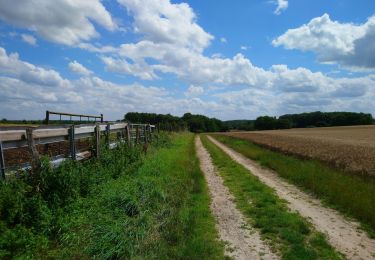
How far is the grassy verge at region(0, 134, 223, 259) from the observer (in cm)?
532

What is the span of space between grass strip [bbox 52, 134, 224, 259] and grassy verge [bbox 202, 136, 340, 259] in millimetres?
1025

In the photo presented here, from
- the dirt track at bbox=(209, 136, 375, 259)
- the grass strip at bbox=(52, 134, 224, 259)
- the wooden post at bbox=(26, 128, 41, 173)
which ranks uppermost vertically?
the wooden post at bbox=(26, 128, 41, 173)

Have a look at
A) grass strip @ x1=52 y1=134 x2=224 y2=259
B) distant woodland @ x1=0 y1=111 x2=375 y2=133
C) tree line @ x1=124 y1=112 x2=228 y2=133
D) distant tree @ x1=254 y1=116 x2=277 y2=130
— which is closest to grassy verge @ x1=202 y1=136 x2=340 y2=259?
grass strip @ x1=52 y1=134 x2=224 y2=259

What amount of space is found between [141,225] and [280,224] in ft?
9.63

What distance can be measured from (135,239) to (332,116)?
407 feet

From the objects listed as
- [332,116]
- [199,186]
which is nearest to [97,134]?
[199,186]

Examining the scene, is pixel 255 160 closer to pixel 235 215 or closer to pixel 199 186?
pixel 199 186

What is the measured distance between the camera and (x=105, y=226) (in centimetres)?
623

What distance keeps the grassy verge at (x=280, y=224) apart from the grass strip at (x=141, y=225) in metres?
1.03

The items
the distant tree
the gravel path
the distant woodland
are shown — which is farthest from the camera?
the distant tree

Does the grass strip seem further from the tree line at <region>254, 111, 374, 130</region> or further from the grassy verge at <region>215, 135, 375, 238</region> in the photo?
the tree line at <region>254, 111, 374, 130</region>

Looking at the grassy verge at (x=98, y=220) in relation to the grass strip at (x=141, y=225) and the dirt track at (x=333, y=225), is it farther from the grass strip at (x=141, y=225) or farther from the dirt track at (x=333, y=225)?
the dirt track at (x=333, y=225)

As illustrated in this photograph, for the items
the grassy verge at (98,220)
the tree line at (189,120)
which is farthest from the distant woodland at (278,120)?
the grassy verge at (98,220)

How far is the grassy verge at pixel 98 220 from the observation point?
5320 mm
